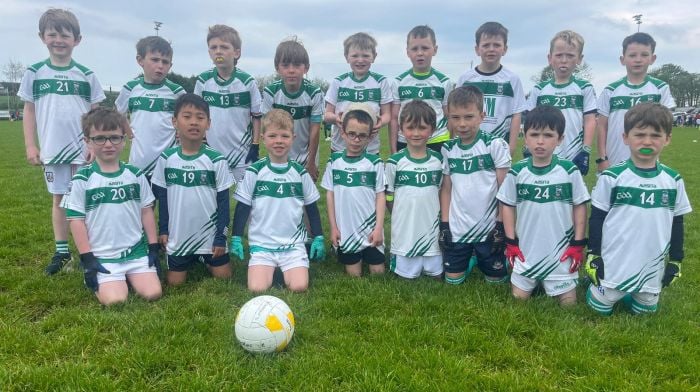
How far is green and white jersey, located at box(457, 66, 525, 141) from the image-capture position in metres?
5.36

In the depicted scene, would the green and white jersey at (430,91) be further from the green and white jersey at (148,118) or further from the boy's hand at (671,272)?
the boy's hand at (671,272)

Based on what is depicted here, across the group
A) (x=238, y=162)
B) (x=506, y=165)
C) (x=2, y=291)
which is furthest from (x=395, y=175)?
(x=2, y=291)

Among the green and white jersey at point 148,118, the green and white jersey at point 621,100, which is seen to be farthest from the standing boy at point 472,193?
the green and white jersey at point 148,118

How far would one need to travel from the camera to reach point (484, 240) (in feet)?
15.6

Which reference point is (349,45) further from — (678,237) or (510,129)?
(678,237)

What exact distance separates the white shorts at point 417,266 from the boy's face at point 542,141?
4.50ft

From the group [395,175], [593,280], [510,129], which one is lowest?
[593,280]

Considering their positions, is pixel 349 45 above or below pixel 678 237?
above

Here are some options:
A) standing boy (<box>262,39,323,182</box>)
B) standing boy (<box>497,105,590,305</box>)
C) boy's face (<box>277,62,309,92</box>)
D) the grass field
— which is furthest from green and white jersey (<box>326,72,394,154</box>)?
the grass field

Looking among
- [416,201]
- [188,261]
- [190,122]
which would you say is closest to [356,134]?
[416,201]

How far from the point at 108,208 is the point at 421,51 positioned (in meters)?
3.50

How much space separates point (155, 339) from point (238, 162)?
2.59 meters

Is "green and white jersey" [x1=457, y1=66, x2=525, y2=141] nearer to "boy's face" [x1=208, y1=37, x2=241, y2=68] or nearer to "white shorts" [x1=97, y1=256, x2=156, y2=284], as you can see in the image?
"boy's face" [x1=208, y1=37, x2=241, y2=68]

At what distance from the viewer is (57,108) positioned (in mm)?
4957
